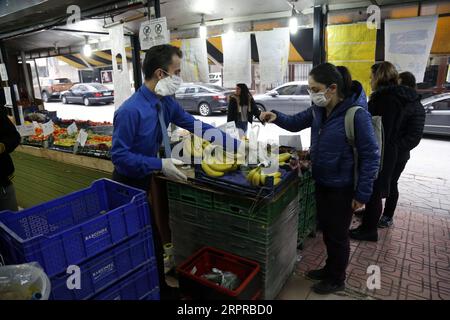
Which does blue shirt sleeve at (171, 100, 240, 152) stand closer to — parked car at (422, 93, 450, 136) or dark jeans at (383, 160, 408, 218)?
dark jeans at (383, 160, 408, 218)

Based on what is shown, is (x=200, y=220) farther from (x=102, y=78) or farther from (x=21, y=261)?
(x=102, y=78)

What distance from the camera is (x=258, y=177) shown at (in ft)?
6.94

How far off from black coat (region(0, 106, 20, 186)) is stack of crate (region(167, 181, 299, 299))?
4.49 ft

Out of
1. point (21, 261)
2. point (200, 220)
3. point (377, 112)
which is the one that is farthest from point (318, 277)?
point (21, 261)

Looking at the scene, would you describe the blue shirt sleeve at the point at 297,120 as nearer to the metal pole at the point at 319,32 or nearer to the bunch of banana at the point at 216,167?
the bunch of banana at the point at 216,167

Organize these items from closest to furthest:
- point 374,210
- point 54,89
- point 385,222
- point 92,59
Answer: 1. point 374,210
2. point 385,222
3. point 92,59
4. point 54,89

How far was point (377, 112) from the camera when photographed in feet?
9.82

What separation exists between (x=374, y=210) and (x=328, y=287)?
116 centimetres

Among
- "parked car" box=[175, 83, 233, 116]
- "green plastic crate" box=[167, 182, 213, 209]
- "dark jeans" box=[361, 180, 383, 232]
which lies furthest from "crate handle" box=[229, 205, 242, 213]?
"parked car" box=[175, 83, 233, 116]

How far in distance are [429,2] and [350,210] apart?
8.00ft

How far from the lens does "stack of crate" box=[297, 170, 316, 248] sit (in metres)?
3.05

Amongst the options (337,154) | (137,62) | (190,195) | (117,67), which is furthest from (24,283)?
(137,62)

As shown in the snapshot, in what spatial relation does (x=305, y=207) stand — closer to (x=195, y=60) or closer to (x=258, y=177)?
(x=258, y=177)

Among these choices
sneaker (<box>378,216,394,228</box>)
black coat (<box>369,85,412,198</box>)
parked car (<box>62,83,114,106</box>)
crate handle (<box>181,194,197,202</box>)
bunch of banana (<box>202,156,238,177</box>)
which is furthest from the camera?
parked car (<box>62,83,114,106</box>)
